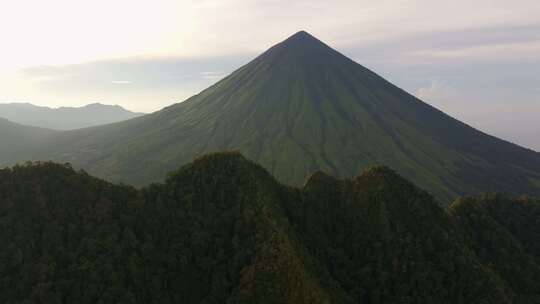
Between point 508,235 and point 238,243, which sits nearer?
point 238,243

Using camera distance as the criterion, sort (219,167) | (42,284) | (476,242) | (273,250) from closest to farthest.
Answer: (42,284)
(273,250)
(219,167)
(476,242)

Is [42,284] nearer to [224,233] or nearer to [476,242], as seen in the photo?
[224,233]

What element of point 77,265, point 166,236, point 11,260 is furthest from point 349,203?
point 11,260

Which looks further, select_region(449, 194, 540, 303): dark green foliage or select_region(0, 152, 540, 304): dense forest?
select_region(449, 194, 540, 303): dark green foliage

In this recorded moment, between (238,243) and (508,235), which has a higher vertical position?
(238,243)

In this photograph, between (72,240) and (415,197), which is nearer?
(72,240)

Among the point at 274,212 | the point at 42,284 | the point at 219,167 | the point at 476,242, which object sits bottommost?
the point at 476,242

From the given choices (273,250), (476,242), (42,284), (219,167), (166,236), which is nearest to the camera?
(42,284)

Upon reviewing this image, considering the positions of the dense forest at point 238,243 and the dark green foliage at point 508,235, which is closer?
the dense forest at point 238,243
